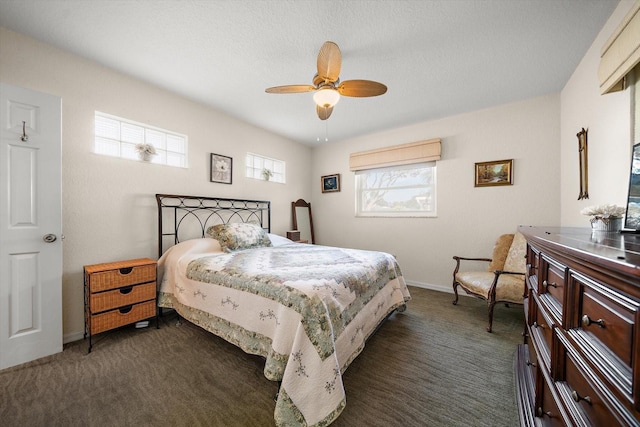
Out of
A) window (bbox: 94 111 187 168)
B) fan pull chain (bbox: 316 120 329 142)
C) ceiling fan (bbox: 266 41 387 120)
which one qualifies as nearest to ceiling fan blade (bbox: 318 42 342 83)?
ceiling fan (bbox: 266 41 387 120)

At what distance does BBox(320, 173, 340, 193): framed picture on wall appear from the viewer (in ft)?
15.6

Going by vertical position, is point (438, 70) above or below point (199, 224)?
above

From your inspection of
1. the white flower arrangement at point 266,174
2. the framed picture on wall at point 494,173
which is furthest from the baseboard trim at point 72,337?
the framed picture on wall at point 494,173

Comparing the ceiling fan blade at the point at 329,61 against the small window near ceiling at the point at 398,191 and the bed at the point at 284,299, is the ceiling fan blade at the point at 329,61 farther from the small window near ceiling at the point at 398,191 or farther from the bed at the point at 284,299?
the small window near ceiling at the point at 398,191

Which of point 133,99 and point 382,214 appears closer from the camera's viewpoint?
point 133,99

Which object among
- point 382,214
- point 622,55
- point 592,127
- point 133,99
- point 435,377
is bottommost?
point 435,377

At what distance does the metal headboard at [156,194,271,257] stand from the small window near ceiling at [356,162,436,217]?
2077 millimetres

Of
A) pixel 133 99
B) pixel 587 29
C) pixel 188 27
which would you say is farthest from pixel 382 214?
pixel 133 99

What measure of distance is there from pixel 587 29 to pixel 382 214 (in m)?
3.01

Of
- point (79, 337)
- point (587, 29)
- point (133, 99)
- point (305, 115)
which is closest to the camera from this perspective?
point (587, 29)

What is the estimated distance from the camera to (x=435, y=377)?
5.70 feet

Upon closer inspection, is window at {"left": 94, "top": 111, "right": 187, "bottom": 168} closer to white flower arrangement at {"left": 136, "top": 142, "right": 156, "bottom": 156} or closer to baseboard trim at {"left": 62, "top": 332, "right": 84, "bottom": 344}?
white flower arrangement at {"left": 136, "top": 142, "right": 156, "bottom": 156}

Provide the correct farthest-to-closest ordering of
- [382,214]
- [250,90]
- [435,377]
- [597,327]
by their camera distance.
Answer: [382,214] → [250,90] → [435,377] → [597,327]

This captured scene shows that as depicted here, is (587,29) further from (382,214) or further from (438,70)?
(382,214)
